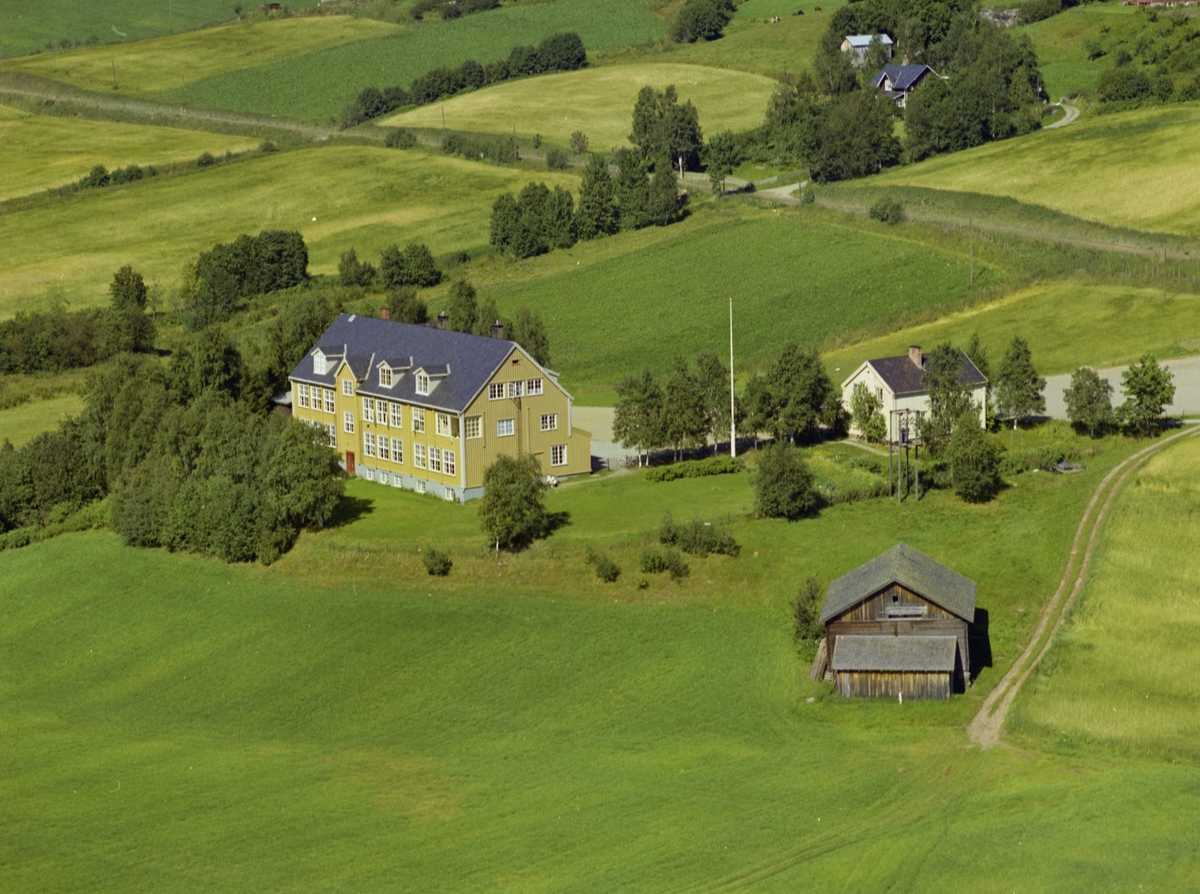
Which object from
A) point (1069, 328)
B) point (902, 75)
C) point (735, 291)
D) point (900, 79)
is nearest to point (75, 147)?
point (735, 291)

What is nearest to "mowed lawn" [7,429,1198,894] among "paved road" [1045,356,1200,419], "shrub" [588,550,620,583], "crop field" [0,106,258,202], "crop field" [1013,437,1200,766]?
"shrub" [588,550,620,583]

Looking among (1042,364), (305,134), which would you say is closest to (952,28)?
(305,134)

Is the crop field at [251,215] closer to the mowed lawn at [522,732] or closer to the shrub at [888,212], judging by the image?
the shrub at [888,212]

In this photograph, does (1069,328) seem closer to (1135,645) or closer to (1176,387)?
(1176,387)

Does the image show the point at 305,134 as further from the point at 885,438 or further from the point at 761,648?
the point at 761,648

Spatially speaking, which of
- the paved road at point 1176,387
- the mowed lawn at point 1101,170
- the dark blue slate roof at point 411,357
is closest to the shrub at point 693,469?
the dark blue slate roof at point 411,357

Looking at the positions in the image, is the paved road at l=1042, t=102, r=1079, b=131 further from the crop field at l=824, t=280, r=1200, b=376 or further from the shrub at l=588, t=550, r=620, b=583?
the shrub at l=588, t=550, r=620, b=583

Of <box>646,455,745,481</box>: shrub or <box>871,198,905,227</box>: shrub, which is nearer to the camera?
<box>646,455,745,481</box>: shrub
